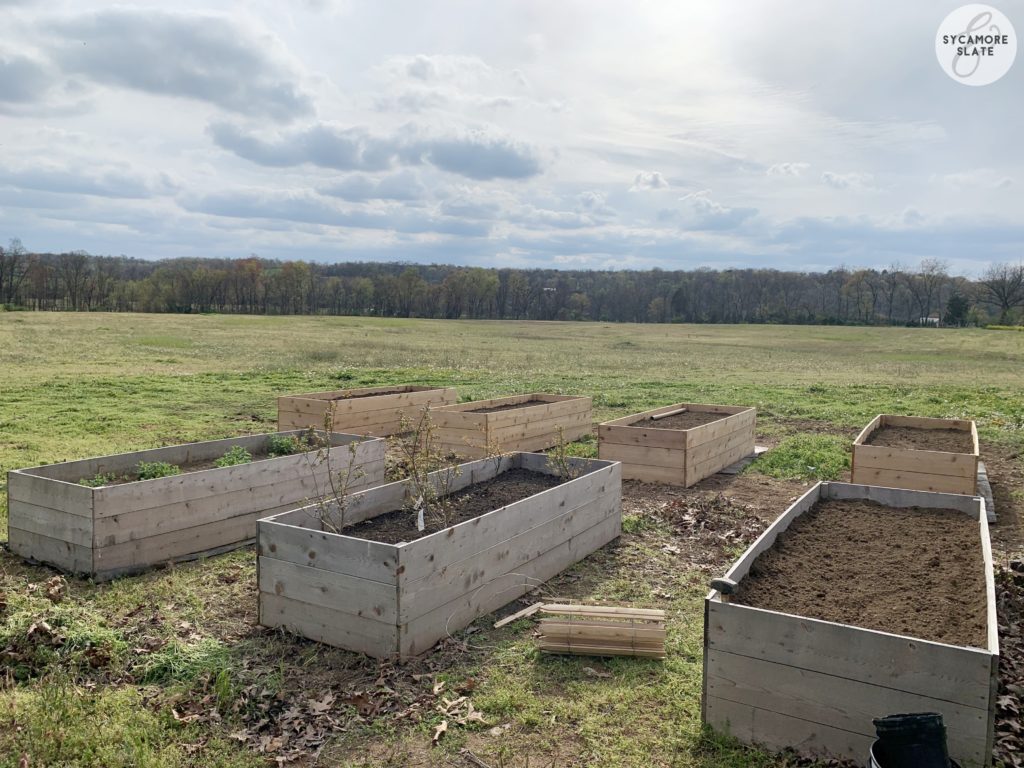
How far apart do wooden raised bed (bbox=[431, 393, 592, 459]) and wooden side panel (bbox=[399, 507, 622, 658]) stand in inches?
146

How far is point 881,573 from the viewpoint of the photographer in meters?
5.29

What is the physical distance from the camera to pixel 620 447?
36.1 ft

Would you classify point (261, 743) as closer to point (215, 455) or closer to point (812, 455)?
point (215, 455)

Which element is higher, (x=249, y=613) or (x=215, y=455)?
(x=215, y=455)

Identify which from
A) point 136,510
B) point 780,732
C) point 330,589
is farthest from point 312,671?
point 780,732

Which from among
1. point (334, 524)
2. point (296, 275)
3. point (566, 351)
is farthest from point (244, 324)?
point (334, 524)

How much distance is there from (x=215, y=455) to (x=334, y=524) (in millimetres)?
3351

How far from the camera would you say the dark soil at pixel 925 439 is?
10.5 metres

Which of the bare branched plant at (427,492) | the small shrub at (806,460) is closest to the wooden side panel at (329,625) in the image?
the bare branched plant at (427,492)

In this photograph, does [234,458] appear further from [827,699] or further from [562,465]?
[827,699]

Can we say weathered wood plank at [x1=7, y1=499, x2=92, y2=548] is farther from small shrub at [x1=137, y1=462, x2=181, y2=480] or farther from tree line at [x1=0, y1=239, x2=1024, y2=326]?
tree line at [x1=0, y1=239, x2=1024, y2=326]

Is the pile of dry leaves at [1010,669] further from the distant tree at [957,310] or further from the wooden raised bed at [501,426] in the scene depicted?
the distant tree at [957,310]

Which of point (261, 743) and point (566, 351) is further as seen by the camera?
point (566, 351)

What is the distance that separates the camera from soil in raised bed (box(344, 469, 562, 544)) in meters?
6.14
